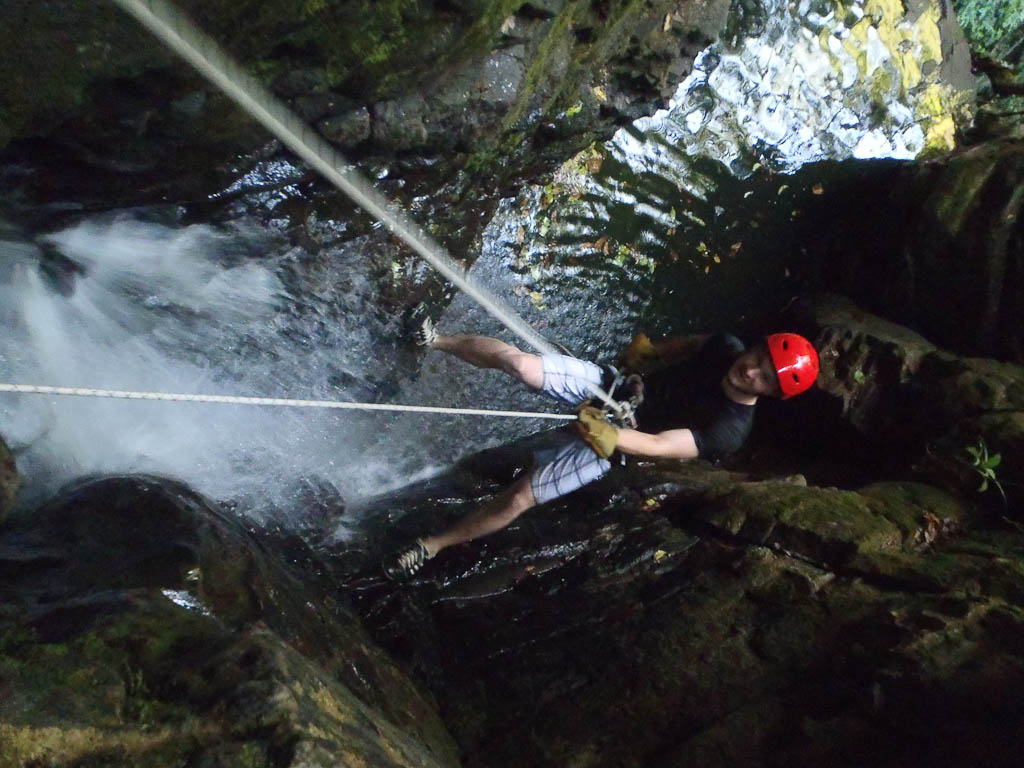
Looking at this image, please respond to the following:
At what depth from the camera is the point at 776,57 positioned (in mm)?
7273

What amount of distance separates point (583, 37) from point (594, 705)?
397 cm

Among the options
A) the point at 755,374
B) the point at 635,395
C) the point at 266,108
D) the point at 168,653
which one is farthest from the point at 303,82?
the point at 755,374

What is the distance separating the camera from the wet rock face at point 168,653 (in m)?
1.68

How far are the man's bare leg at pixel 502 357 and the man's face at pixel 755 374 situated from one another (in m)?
1.23

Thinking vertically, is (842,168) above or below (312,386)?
above

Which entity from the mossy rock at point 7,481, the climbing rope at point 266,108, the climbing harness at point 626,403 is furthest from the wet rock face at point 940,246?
the mossy rock at point 7,481

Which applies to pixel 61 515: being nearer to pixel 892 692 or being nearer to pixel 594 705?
pixel 594 705

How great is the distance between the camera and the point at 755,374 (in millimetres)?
4375

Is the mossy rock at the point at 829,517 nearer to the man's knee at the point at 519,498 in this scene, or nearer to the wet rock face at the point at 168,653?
the man's knee at the point at 519,498

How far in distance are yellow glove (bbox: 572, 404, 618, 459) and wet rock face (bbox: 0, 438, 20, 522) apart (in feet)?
8.95

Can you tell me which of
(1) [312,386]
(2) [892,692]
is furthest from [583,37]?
(2) [892,692]

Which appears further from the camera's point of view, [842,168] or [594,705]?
[842,168]

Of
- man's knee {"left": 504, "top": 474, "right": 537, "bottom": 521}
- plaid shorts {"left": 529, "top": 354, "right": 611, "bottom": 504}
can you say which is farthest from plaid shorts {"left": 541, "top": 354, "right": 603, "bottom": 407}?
man's knee {"left": 504, "top": 474, "right": 537, "bottom": 521}

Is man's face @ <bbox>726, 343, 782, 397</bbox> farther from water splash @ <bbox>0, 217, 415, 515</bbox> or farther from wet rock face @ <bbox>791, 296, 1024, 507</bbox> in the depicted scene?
water splash @ <bbox>0, 217, 415, 515</bbox>
